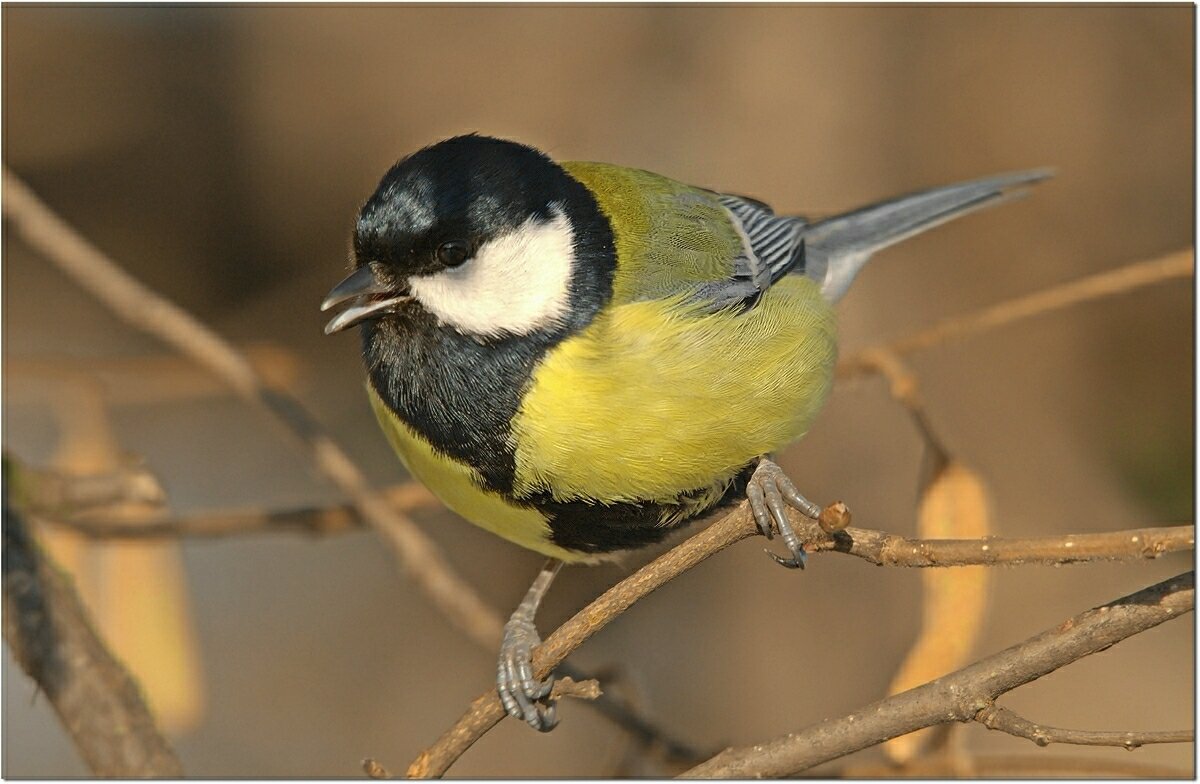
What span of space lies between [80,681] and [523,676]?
0.64 metres

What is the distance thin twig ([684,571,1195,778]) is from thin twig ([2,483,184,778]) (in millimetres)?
801

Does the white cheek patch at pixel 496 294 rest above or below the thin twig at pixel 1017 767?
above

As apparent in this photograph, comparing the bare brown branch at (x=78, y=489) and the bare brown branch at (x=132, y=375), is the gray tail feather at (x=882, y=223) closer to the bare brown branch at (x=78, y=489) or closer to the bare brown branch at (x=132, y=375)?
the bare brown branch at (x=132, y=375)

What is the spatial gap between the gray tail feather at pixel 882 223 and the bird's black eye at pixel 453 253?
1025 millimetres

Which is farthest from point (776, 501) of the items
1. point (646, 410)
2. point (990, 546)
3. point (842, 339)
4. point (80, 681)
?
point (842, 339)

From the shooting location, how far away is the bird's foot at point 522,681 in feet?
6.08

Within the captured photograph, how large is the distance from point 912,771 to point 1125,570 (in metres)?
2.01

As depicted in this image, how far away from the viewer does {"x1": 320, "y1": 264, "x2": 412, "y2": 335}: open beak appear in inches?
68.1

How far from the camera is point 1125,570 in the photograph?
352cm

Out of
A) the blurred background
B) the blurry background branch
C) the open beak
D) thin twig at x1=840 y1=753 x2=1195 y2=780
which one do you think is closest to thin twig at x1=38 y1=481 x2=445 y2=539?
the blurry background branch

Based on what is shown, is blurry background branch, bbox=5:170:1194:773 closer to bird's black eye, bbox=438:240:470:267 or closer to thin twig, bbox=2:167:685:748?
thin twig, bbox=2:167:685:748

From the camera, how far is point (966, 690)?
47.4 inches

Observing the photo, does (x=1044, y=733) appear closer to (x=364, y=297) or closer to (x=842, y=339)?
(x=364, y=297)

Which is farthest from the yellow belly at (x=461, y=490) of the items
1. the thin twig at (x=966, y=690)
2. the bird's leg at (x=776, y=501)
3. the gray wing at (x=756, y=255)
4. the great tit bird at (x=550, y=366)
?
the thin twig at (x=966, y=690)
